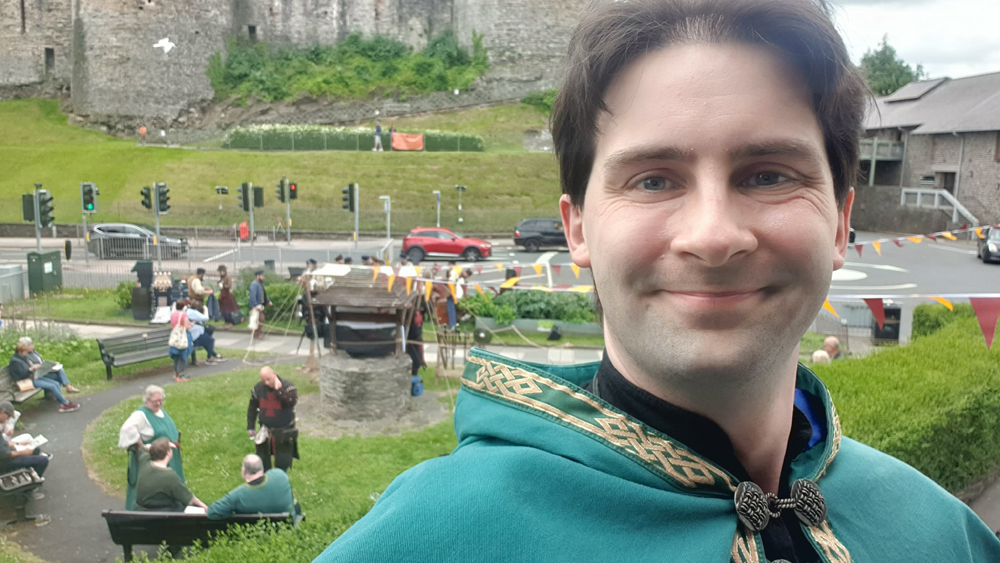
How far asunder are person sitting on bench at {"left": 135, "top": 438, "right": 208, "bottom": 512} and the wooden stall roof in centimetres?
427

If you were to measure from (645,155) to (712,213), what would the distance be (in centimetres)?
16

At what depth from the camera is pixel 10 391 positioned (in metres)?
10.6

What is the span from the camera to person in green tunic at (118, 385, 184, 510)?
715cm

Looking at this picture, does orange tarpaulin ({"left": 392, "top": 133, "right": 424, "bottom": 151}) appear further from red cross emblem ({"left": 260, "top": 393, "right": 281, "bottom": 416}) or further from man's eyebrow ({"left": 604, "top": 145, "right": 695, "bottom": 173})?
man's eyebrow ({"left": 604, "top": 145, "right": 695, "bottom": 173})

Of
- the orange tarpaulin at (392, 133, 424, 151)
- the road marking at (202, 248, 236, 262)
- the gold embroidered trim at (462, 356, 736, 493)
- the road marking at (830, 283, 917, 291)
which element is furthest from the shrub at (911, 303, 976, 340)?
the orange tarpaulin at (392, 133, 424, 151)

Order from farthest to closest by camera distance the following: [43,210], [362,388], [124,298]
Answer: [43,210] < [124,298] < [362,388]

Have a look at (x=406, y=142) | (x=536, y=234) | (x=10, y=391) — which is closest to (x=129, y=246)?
(x=536, y=234)

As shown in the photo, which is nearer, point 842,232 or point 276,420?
point 842,232

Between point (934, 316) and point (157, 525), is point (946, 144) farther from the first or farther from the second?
point (157, 525)

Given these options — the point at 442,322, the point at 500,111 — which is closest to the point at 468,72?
the point at 500,111

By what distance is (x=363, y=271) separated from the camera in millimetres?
13617

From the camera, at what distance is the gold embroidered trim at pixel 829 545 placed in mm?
1422

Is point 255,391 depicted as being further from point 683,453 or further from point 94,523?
point 683,453

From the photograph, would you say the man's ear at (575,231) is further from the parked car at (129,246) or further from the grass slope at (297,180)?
the grass slope at (297,180)
